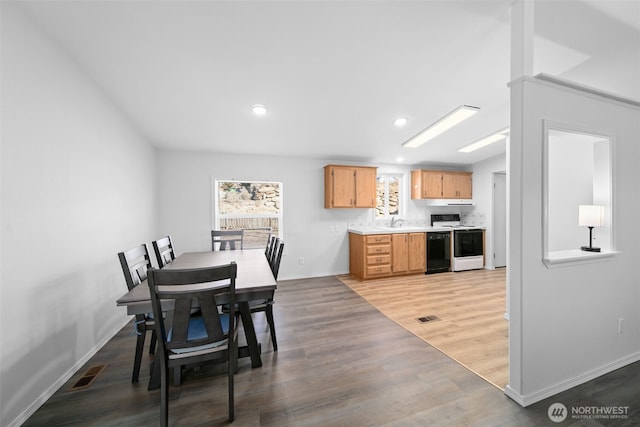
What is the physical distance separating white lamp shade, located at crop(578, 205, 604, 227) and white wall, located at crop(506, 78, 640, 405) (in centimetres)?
9

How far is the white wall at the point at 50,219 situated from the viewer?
54.1 inches

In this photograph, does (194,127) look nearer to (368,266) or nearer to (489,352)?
(368,266)

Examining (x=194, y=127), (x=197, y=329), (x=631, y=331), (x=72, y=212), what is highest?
(x=194, y=127)

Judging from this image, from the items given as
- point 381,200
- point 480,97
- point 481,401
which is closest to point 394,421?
point 481,401

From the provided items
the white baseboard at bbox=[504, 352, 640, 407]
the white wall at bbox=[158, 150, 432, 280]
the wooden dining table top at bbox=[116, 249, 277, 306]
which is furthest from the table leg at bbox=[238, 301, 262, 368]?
the white wall at bbox=[158, 150, 432, 280]

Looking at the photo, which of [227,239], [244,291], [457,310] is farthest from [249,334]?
[457,310]

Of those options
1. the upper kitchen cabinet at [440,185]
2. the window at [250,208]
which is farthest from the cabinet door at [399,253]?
the window at [250,208]

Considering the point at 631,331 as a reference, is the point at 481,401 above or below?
below

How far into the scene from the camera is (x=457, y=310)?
3.07 meters

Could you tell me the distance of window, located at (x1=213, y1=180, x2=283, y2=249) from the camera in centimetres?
434

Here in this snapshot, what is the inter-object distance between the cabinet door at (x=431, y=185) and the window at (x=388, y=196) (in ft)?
1.76

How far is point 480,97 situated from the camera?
110 inches

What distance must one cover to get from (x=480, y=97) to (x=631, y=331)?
2621 mm

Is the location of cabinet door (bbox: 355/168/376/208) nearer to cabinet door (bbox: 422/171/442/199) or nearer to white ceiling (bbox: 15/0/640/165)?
Answer: cabinet door (bbox: 422/171/442/199)
